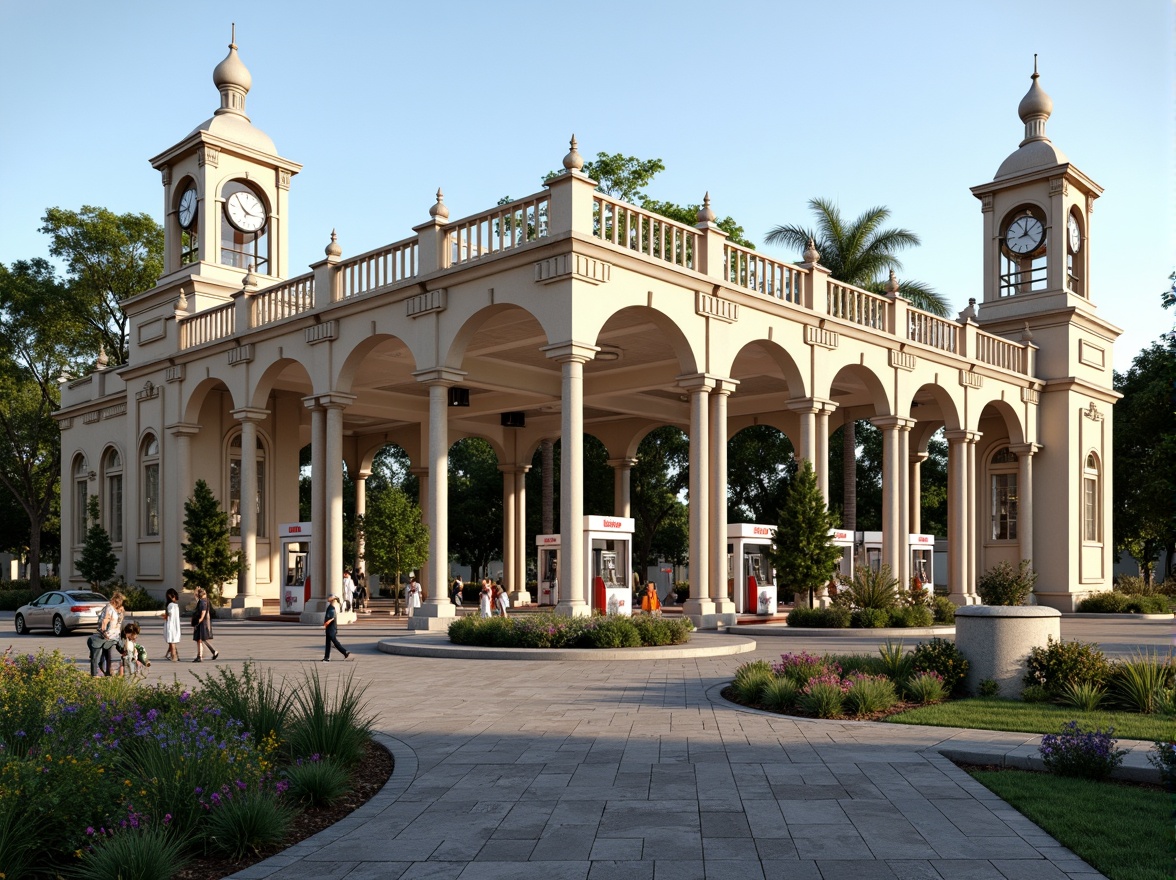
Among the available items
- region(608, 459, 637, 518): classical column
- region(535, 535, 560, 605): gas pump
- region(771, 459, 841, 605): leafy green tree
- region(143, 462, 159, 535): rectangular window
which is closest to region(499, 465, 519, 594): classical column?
region(608, 459, 637, 518): classical column

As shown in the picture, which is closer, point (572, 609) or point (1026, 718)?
point (1026, 718)

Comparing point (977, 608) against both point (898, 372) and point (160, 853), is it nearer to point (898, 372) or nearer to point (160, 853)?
point (160, 853)

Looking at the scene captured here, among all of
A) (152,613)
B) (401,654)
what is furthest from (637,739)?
(152,613)

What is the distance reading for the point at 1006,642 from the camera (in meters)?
13.9

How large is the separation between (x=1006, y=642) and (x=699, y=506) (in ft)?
39.2

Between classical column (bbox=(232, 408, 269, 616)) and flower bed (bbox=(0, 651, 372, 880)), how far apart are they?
22.9 m

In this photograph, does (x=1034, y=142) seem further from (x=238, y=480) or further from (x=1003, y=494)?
(x=238, y=480)

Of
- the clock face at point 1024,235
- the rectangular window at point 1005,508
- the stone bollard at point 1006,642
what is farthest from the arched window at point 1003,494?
the stone bollard at point 1006,642

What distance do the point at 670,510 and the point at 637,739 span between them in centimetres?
4503

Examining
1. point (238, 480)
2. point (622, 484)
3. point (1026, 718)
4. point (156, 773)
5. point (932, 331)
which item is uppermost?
point (932, 331)

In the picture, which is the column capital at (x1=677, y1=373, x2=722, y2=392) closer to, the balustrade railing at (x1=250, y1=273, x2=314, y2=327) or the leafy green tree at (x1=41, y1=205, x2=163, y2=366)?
the balustrade railing at (x1=250, y1=273, x2=314, y2=327)

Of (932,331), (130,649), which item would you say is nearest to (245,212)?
(932,331)

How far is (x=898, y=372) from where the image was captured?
3241cm

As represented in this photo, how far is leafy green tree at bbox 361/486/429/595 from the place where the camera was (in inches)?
1288
